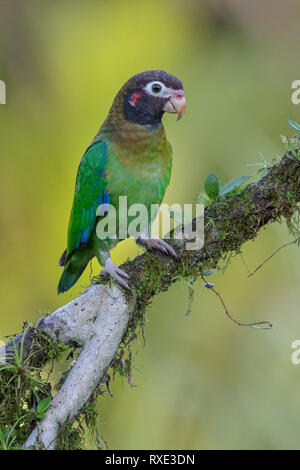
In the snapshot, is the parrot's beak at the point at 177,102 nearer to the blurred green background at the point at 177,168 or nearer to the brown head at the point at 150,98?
the brown head at the point at 150,98

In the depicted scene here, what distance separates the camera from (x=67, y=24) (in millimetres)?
6840

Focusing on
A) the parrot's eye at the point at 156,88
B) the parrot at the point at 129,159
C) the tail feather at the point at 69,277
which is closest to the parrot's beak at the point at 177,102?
the parrot at the point at 129,159

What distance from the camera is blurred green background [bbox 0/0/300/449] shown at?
610 cm

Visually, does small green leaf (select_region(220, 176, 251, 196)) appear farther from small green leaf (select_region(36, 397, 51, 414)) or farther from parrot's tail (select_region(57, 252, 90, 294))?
small green leaf (select_region(36, 397, 51, 414))

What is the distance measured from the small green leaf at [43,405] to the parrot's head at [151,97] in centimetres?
227

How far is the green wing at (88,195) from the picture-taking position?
14.0ft

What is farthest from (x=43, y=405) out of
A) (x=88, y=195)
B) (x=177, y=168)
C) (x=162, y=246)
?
(x=177, y=168)

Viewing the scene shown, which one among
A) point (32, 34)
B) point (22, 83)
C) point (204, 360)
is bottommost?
point (204, 360)

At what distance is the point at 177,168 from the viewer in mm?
6262

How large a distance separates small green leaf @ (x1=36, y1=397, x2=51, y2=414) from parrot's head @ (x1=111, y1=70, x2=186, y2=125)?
227 cm

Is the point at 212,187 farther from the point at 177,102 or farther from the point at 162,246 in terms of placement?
the point at 177,102
